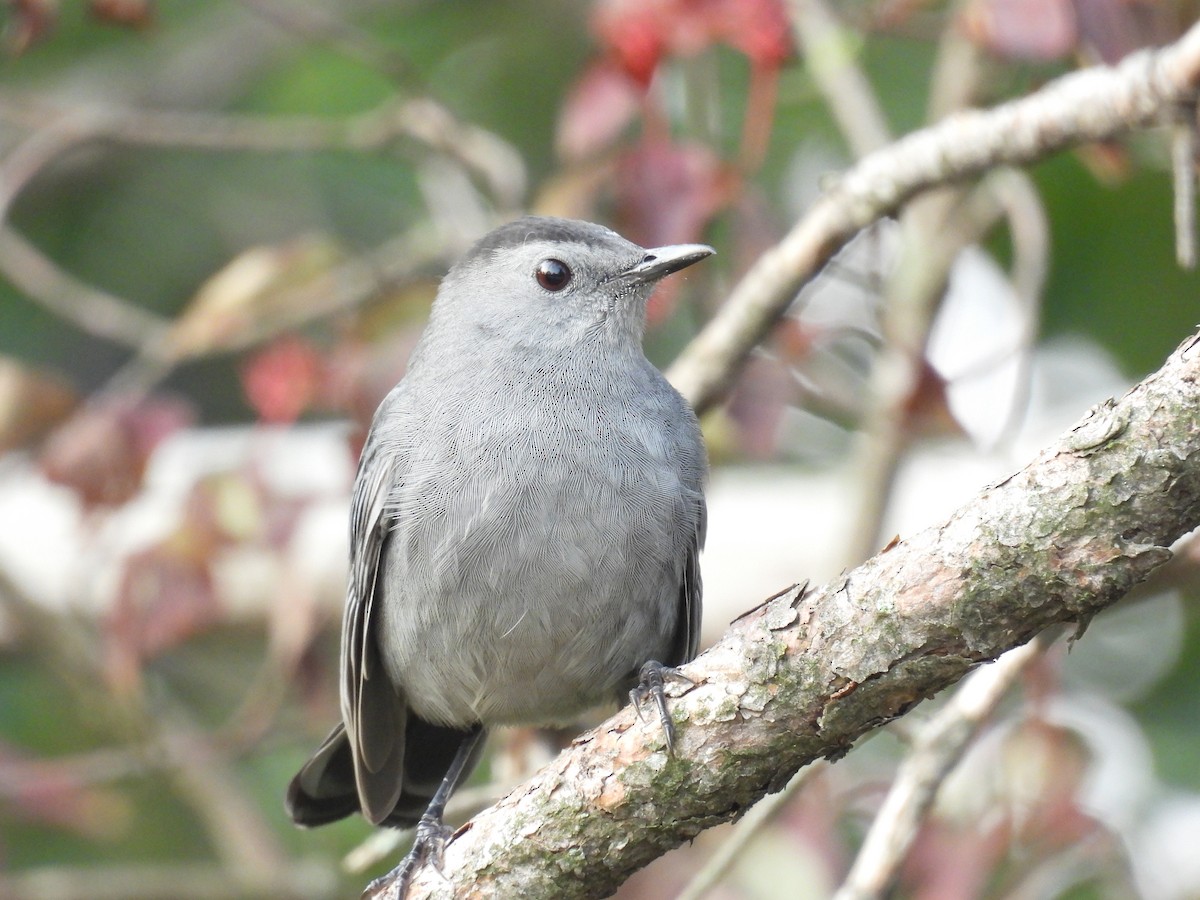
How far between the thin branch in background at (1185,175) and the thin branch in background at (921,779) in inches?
41.0

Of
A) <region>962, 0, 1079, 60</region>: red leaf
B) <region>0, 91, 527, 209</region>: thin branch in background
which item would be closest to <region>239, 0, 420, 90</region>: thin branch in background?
<region>0, 91, 527, 209</region>: thin branch in background

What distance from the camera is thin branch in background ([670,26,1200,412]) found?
3.58 metres

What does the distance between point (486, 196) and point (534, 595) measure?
3.72 metres

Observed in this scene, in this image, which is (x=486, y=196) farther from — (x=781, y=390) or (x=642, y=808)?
(x=642, y=808)

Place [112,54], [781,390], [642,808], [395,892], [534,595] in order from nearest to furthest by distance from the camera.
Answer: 1. [642,808]
2. [395,892]
3. [534,595]
4. [781,390]
5. [112,54]

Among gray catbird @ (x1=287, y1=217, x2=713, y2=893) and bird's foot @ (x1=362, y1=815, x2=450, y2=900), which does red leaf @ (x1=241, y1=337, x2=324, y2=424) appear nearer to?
gray catbird @ (x1=287, y1=217, x2=713, y2=893)

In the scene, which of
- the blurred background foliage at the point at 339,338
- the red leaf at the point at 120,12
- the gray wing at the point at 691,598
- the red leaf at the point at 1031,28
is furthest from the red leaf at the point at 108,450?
the red leaf at the point at 1031,28

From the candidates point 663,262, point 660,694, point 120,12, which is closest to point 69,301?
point 120,12

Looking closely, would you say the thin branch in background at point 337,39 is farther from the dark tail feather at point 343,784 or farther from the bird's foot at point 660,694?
the bird's foot at point 660,694

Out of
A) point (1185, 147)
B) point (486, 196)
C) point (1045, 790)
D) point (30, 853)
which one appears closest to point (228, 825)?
point (30, 853)

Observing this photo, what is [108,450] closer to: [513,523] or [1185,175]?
[513,523]

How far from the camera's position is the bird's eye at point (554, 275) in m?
4.43

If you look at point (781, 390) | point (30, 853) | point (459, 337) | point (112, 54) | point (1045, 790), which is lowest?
point (1045, 790)

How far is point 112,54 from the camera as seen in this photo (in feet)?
28.1
